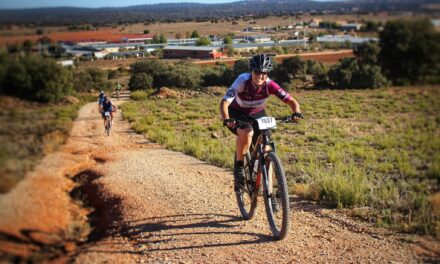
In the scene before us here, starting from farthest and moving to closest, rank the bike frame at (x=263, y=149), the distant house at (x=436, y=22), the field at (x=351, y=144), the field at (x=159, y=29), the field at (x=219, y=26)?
the field at (x=219, y=26) < the field at (x=351, y=144) < the bike frame at (x=263, y=149) < the distant house at (x=436, y=22) < the field at (x=159, y=29)

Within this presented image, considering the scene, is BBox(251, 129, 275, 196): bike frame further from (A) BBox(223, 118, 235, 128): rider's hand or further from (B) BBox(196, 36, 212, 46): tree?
(B) BBox(196, 36, 212, 46): tree

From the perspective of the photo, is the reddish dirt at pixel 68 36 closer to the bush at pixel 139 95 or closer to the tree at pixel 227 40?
the tree at pixel 227 40

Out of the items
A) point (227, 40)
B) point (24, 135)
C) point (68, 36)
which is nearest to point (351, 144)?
point (227, 40)

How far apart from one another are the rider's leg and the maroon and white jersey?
1.27 feet

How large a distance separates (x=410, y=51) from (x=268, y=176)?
2.12m

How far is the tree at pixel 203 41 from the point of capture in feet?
29.4

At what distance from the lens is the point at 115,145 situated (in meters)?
11.8

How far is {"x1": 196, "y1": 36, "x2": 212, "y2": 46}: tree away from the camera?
895 cm

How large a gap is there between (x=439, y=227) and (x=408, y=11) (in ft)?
8.99

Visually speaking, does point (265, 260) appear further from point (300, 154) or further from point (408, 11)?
point (300, 154)

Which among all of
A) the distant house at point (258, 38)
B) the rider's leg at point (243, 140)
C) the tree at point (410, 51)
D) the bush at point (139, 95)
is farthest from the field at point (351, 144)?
the distant house at point (258, 38)

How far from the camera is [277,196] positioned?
498cm

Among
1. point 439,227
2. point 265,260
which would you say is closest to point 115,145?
point 265,260

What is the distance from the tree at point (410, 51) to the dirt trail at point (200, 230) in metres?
1.95
